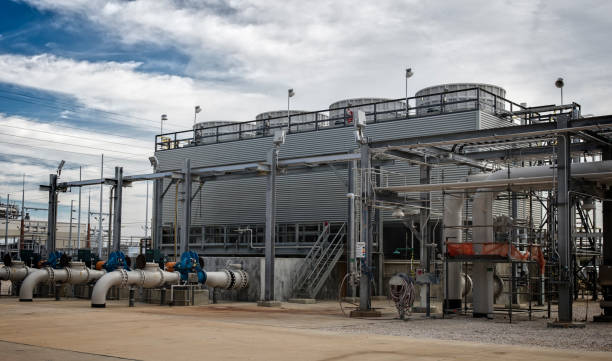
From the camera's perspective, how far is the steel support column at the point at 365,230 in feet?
68.0

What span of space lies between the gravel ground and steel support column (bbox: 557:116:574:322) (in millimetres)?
803

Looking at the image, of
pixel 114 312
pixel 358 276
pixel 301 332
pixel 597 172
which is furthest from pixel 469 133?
pixel 114 312

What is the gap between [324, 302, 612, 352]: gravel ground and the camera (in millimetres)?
14164

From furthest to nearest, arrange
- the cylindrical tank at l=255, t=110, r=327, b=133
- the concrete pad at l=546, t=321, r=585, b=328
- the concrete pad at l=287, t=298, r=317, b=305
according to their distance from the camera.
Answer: the cylindrical tank at l=255, t=110, r=327, b=133 → the concrete pad at l=287, t=298, r=317, b=305 → the concrete pad at l=546, t=321, r=585, b=328

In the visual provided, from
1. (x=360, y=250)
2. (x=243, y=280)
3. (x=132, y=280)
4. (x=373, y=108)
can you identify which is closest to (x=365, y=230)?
(x=360, y=250)

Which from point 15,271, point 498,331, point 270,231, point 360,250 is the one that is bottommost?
point 498,331

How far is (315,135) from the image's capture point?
3572cm

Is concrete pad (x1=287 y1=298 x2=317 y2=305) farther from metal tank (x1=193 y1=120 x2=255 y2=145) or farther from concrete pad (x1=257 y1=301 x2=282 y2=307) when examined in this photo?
metal tank (x1=193 y1=120 x2=255 y2=145)

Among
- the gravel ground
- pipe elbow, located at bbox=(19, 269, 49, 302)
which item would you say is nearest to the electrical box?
the gravel ground

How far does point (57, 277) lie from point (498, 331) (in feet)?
57.4

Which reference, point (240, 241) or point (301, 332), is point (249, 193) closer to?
point (240, 241)

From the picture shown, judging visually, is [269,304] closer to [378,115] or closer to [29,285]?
[29,285]

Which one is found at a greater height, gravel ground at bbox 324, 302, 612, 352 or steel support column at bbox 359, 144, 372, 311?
steel support column at bbox 359, 144, 372, 311

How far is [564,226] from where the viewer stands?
1827 centimetres
